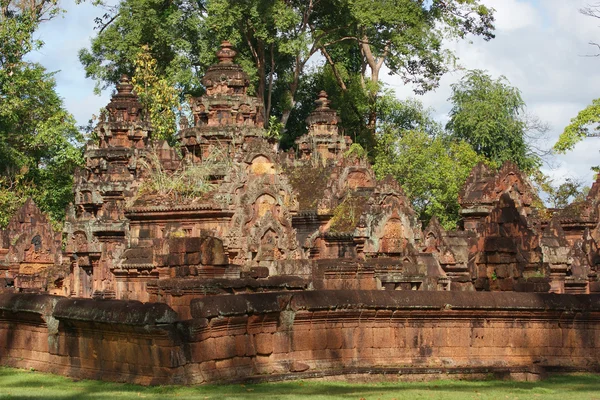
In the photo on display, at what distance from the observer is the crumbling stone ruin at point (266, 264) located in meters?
13.3

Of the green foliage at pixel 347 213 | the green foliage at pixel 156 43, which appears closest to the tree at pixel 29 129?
the green foliage at pixel 156 43

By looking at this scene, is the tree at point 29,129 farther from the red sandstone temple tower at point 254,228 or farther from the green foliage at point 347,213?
the green foliage at point 347,213

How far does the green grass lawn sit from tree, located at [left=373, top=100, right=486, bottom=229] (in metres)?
27.8

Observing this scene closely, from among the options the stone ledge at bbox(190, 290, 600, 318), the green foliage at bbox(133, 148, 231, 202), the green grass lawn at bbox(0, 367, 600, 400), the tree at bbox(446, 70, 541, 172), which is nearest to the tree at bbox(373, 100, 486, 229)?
the tree at bbox(446, 70, 541, 172)

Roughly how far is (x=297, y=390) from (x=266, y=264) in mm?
11844

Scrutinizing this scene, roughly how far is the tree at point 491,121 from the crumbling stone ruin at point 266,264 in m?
9.88

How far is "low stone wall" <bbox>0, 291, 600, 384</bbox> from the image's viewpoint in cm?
1274

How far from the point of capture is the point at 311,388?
12.8 meters

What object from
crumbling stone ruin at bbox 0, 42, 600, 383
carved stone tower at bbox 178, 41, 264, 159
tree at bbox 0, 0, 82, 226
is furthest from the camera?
tree at bbox 0, 0, 82, 226

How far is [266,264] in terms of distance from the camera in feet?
79.8

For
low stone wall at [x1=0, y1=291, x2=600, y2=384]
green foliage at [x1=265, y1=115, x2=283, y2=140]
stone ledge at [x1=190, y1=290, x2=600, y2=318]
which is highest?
green foliage at [x1=265, y1=115, x2=283, y2=140]

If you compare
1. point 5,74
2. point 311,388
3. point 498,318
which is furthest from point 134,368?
point 5,74

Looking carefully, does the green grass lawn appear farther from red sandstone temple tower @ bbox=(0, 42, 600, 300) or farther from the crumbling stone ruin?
red sandstone temple tower @ bbox=(0, 42, 600, 300)

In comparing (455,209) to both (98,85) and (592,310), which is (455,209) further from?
(592,310)
